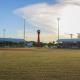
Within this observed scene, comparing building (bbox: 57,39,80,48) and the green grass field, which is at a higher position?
building (bbox: 57,39,80,48)

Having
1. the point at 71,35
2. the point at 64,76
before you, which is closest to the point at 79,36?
the point at 71,35

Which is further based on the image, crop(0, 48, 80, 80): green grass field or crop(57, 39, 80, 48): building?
crop(57, 39, 80, 48): building

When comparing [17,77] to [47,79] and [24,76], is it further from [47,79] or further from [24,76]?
Result: [47,79]

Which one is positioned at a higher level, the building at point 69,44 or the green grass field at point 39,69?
the building at point 69,44

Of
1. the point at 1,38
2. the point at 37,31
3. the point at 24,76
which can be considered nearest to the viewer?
the point at 24,76

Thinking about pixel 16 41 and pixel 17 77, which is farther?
pixel 16 41

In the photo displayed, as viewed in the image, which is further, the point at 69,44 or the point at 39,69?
the point at 69,44

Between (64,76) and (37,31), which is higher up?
(37,31)

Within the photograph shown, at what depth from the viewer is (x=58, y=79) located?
13.5 meters

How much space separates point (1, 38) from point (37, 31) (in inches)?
994

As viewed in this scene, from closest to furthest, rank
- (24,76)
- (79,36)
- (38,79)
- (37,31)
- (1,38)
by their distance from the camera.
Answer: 1. (38,79)
2. (24,76)
3. (37,31)
4. (1,38)
5. (79,36)

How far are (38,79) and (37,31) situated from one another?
382 ft

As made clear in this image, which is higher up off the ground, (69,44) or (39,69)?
(69,44)

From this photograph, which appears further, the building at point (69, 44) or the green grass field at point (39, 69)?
the building at point (69, 44)
